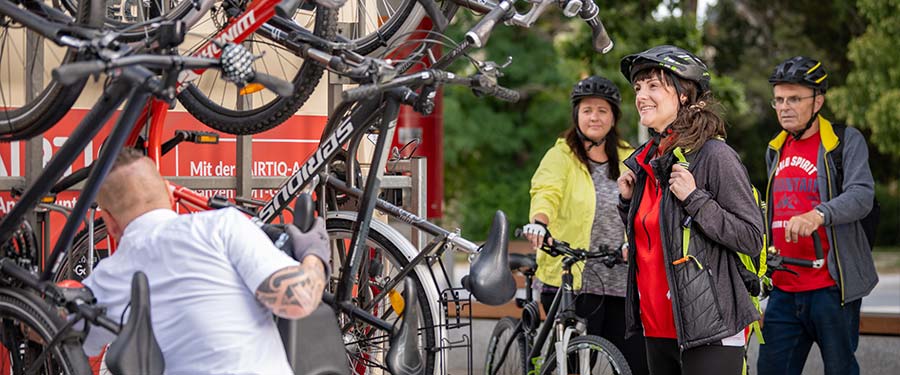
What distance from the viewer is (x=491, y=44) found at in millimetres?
20938

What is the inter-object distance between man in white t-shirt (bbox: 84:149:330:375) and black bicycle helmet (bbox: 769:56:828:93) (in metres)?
3.73

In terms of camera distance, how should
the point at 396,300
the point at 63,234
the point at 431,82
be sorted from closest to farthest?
the point at 63,234 < the point at 431,82 < the point at 396,300

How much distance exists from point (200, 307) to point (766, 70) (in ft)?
63.9

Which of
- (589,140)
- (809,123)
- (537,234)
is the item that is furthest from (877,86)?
(537,234)

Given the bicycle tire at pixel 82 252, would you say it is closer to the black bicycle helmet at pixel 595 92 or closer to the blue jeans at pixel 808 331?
the black bicycle helmet at pixel 595 92

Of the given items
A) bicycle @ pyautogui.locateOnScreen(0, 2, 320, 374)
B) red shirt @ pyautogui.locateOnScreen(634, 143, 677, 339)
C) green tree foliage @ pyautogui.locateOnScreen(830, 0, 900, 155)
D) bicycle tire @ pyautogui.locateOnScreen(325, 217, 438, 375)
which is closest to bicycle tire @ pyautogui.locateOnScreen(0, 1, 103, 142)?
bicycle @ pyautogui.locateOnScreen(0, 2, 320, 374)

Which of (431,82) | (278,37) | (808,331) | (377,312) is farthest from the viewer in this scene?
(808,331)

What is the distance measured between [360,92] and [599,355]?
2360 millimetres

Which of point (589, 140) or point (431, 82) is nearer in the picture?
point (431, 82)

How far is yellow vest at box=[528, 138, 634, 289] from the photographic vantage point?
6520mm

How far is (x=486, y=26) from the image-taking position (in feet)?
14.4

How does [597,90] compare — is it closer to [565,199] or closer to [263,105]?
[565,199]

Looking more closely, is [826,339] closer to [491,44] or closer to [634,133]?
[634,133]

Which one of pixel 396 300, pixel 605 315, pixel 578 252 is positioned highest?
pixel 578 252
